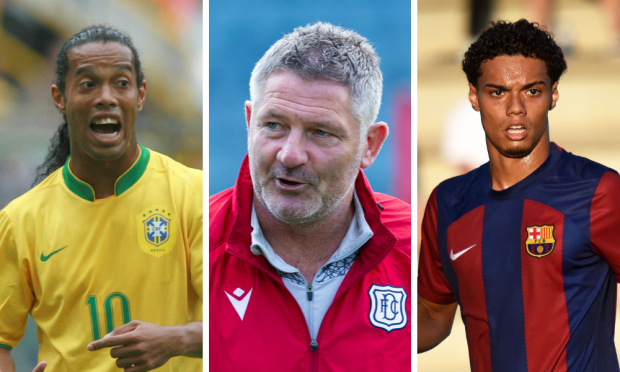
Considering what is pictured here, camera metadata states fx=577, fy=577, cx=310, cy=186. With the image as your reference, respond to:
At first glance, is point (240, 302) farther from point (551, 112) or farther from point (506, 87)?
point (551, 112)

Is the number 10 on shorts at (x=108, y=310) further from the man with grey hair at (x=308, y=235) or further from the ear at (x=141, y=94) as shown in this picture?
the ear at (x=141, y=94)

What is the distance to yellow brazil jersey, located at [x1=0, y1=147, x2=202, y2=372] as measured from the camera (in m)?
2.18

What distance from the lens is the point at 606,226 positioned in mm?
1979

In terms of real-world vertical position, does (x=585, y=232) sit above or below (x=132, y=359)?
above

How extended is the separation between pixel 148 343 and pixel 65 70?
1085 millimetres

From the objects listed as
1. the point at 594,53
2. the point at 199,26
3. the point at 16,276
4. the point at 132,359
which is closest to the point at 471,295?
the point at 594,53

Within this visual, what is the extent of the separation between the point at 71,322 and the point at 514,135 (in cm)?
179

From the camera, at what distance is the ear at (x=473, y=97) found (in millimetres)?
2191

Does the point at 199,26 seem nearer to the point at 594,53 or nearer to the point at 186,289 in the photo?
the point at 186,289

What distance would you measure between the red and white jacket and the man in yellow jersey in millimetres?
119

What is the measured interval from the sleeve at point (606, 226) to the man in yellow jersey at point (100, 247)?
143cm

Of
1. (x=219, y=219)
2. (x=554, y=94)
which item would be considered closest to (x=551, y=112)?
(x=554, y=94)

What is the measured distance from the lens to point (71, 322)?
2.18m

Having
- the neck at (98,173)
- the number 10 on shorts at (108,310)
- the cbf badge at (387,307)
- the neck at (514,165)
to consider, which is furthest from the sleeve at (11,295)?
the neck at (514,165)
